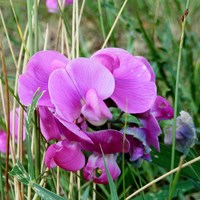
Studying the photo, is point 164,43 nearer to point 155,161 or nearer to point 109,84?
point 155,161

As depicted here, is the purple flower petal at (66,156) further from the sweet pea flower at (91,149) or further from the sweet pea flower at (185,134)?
the sweet pea flower at (185,134)

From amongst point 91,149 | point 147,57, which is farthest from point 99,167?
point 147,57

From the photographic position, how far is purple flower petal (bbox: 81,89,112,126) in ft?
2.11

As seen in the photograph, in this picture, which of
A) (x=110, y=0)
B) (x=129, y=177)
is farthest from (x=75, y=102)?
(x=110, y=0)

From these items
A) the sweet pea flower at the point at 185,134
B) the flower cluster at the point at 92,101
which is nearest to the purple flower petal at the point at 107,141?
the flower cluster at the point at 92,101

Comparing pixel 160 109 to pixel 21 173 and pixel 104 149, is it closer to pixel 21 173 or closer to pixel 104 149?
pixel 104 149

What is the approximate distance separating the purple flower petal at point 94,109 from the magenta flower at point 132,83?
0.08 ft

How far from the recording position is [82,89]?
2.22ft

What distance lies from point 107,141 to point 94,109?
0.18 feet

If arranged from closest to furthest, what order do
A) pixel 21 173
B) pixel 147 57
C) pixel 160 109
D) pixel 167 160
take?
pixel 21 173
pixel 160 109
pixel 167 160
pixel 147 57

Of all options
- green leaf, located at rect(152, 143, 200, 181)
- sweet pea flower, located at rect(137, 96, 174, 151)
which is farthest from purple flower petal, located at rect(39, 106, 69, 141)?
green leaf, located at rect(152, 143, 200, 181)

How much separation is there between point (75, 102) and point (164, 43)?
0.79 metres

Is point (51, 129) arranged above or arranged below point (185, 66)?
above

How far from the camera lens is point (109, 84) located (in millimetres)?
646
